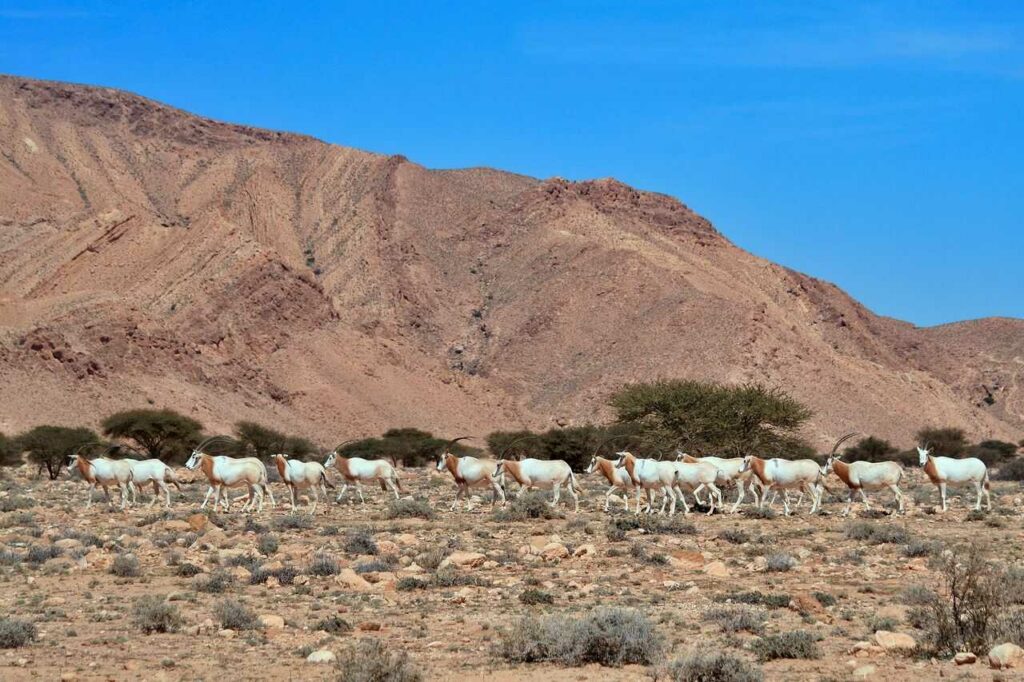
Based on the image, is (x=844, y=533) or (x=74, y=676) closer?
(x=74, y=676)

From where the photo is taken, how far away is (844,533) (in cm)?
2027

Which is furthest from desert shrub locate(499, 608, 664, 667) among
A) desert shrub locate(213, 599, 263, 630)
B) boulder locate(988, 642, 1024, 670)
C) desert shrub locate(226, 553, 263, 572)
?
desert shrub locate(226, 553, 263, 572)

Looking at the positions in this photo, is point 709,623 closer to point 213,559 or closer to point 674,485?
point 213,559

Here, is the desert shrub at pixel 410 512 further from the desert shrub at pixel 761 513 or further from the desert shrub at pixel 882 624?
the desert shrub at pixel 882 624

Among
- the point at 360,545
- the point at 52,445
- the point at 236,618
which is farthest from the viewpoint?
the point at 52,445

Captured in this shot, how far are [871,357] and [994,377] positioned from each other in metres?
20.3

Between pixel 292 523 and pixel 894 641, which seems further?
pixel 292 523

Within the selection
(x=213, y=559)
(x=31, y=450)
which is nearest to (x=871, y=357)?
(x=31, y=450)

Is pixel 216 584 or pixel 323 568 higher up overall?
pixel 323 568

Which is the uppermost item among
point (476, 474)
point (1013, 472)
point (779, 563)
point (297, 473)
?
point (1013, 472)

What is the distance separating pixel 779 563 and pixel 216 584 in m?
7.02

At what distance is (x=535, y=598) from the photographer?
45.9 ft

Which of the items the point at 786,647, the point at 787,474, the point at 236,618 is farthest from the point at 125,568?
the point at 787,474

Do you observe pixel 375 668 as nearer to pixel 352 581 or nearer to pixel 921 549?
pixel 352 581
